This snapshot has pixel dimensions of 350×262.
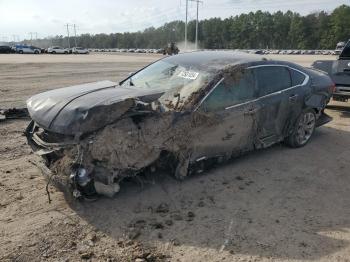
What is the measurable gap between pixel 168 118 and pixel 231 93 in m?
1.17

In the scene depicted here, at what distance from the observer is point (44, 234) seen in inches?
162

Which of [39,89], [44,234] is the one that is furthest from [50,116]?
[39,89]

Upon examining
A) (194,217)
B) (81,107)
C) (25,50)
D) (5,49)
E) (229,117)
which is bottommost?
(25,50)

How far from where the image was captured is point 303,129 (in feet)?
23.5

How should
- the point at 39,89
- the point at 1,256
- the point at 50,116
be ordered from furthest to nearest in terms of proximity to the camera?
the point at 39,89 → the point at 50,116 → the point at 1,256

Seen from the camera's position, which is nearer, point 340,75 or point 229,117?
point 229,117

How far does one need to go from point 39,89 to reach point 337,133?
396 inches

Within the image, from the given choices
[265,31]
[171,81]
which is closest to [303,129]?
[171,81]

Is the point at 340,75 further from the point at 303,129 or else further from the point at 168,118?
the point at 168,118

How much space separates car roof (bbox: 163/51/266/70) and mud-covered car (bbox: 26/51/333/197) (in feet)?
0.05

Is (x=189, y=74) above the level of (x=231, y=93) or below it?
above

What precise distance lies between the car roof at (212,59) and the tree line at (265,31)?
10625 cm

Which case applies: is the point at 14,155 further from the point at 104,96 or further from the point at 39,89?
the point at 39,89

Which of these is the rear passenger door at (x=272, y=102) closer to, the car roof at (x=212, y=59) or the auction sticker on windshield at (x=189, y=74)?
the car roof at (x=212, y=59)
